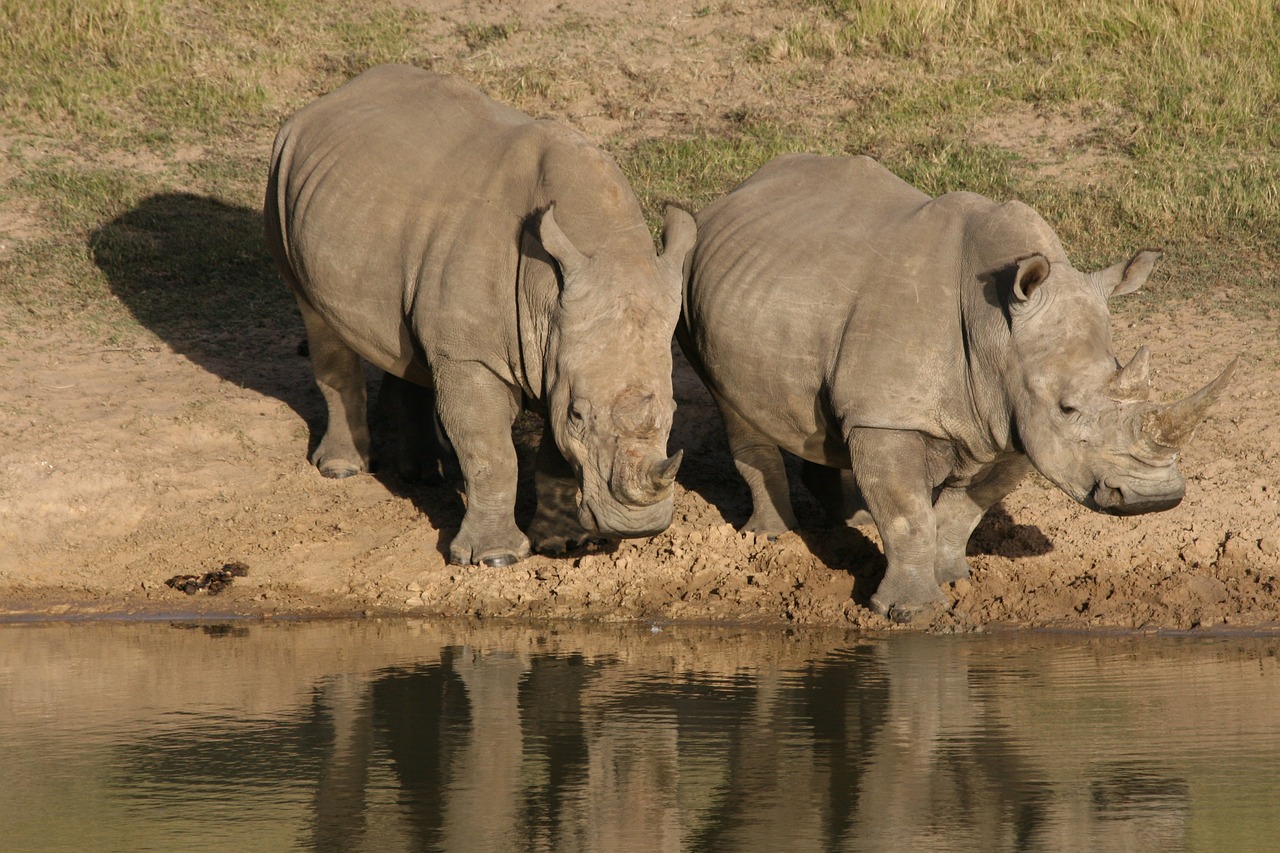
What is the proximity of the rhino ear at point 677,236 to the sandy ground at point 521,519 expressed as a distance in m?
1.51

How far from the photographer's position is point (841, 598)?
907cm

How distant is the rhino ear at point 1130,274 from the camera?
8516mm

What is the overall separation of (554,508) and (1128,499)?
2.87 meters

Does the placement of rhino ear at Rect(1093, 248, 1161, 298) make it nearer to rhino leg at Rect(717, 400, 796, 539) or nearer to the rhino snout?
rhino leg at Rect(717, 400, 796, 539)

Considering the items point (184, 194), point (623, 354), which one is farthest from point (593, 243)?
point (184, 194)

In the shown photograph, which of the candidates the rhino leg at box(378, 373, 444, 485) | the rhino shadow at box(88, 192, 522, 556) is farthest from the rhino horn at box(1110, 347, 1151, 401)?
the rhino leg at box(378, 373, 444, 485)

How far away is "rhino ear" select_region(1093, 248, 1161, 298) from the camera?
852 centimetres

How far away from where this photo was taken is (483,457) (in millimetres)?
9312

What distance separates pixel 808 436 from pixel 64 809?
4095 millimetres

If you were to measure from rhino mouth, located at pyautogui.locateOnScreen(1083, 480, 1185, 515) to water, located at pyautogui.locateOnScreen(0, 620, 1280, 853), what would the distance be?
61 centimetres

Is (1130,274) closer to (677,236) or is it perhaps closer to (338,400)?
(677,236)

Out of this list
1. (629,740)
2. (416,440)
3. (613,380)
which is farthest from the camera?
(416,440)

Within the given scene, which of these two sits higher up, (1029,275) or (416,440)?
(1029,275)

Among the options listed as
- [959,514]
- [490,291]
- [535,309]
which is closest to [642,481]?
[535,309]
